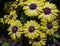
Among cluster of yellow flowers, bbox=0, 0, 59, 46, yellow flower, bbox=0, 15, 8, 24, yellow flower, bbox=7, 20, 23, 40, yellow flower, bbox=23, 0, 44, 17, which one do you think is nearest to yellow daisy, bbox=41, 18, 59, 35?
cluster of yellow flowers, bbox=0, 0, 59, 46

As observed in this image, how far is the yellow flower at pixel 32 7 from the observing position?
2000 millimetres

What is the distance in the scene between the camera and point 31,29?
80.3 inches

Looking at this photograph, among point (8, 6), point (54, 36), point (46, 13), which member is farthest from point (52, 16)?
point (8, 6)

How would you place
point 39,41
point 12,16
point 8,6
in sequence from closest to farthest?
point 39,41, point 12,16, point 8,6

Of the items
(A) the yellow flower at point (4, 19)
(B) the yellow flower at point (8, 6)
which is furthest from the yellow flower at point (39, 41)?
(B) the yellow flower at point (8, 6)

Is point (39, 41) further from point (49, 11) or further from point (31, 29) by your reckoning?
point (49, 11)

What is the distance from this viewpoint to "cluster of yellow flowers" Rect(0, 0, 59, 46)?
196cm

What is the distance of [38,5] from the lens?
2.02m

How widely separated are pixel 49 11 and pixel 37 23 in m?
0.15

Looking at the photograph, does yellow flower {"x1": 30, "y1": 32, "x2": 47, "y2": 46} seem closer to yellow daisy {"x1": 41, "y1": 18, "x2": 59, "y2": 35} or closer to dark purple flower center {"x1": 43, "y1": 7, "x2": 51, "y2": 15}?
yellow daisy {"x1": 41, "y1": 18, "x2": 59, "y2": 35}

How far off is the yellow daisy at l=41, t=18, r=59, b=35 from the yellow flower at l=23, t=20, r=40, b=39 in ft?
0.17

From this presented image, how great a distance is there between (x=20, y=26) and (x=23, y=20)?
8 centimetres

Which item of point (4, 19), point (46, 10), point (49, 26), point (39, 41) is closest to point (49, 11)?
point (46, 10)

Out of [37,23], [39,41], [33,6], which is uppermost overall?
[33,6]
